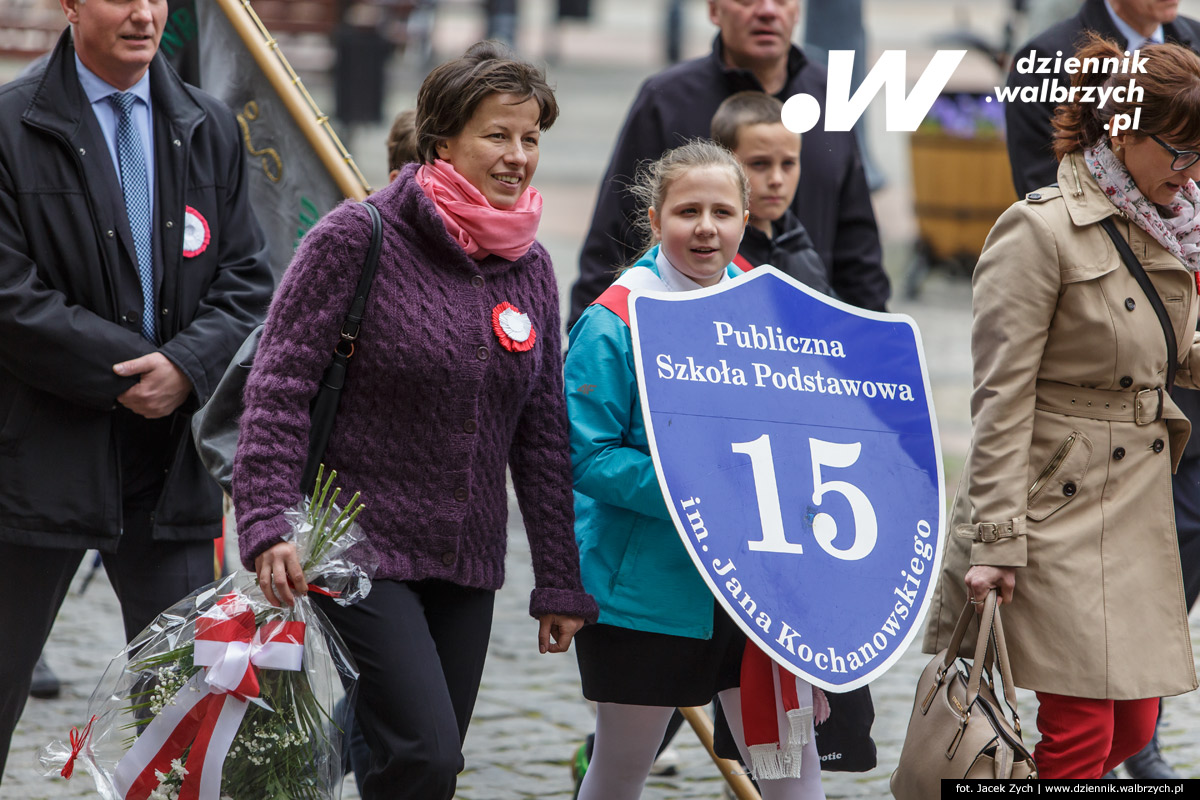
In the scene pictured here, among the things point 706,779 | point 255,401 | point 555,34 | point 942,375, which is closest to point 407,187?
point 255,401

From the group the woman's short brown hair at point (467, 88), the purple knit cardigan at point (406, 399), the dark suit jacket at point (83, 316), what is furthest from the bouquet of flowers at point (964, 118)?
the purple knit cardigan at point (406, 399)

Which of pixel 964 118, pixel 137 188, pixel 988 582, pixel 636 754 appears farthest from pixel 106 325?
pixel 964 118

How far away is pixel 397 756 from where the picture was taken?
3.21 meters

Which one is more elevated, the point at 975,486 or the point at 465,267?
the point at 465,267

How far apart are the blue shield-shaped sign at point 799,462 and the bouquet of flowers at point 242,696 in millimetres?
683

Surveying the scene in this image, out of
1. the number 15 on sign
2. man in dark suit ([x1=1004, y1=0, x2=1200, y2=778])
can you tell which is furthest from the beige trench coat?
man in dark suit ([x1=1004, y1=0, x2=1200, y2=778])

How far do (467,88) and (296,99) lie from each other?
4.58ft

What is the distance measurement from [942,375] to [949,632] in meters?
6.19

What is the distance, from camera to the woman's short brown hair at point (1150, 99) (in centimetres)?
357

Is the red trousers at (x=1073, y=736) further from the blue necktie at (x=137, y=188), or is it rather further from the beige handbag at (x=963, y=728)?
the blue necktie at (x=137, y=188)

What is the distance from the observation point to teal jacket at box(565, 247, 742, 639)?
349 cm

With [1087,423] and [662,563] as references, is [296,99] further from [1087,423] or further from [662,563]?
[1087,423]

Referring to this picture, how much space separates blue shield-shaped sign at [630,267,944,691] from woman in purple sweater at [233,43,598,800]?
1.10 feet

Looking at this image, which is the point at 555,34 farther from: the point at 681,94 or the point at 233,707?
the point at 233,707
